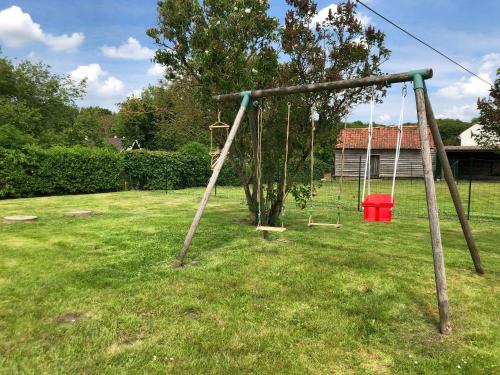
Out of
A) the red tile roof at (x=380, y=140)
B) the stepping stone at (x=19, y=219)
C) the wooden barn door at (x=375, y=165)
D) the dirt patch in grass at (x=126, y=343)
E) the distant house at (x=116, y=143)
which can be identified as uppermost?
the distant house at (x=116, y=143)

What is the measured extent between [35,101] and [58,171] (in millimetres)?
19592

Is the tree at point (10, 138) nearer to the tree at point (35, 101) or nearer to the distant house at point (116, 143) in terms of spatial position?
the tree at point (35, 101)


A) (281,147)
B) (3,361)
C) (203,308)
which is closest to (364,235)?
(281,147)

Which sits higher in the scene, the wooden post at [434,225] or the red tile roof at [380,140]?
the red tile roof at [380,140]

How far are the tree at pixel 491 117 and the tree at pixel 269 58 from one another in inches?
747

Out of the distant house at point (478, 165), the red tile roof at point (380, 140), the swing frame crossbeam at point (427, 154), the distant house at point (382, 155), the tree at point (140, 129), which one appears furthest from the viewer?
the tree at point (140, 129)

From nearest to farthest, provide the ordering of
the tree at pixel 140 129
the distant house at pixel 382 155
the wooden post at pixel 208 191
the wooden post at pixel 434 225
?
the wooden post at pixel 434 225, the wooden post at pixel 208 191, the distant house at pixel 382 155, the tree at pixel 140 129

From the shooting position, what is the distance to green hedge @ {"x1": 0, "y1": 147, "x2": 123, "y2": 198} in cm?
1591

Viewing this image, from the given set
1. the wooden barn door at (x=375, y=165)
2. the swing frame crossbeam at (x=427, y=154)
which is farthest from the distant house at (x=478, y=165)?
the swing frame crossbeam at (x=427, y=154)

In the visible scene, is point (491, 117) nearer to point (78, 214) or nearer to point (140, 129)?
point (78, 214)

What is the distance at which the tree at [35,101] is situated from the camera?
1092 inches

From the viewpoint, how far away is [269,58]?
27.1 ft

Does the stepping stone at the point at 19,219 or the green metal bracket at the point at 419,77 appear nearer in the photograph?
the green metal bracket at the point at 419,77

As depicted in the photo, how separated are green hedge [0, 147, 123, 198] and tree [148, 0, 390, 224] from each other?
10.6 metres
